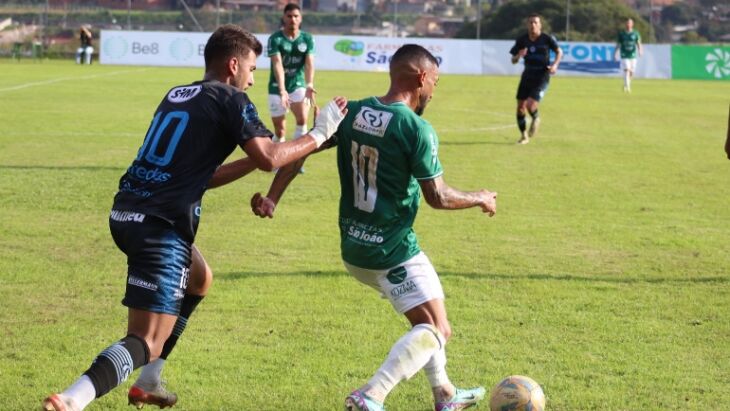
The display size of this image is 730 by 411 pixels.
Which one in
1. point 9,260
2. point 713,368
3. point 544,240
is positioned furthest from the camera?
point 544,240

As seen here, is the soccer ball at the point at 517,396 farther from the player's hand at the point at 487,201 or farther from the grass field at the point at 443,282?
the player's hand at the point at 487,201

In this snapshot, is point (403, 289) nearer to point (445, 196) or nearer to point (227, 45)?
point (445, 196)

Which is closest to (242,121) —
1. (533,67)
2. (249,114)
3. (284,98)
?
(249,114)

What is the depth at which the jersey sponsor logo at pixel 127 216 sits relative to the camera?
5051mm

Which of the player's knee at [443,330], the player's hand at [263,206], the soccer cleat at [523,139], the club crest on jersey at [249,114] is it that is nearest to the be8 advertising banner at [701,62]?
the soccer cleat at [523,139]

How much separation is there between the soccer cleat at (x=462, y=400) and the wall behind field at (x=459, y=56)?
43104 millimetres

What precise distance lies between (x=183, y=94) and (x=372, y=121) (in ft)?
3.07

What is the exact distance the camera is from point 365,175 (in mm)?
5355

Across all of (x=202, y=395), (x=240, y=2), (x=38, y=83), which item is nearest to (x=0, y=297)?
(x=202, y=395)

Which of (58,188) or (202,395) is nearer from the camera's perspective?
(202,395)

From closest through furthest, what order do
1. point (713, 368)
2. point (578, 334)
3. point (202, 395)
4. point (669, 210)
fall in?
point (202, 395)
point (713, 368)
point (578, 334)
point (669, 210)

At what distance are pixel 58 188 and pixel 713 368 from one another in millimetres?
9104

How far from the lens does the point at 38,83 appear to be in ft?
111

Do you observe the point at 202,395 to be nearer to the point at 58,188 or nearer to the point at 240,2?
the point at 58,188
